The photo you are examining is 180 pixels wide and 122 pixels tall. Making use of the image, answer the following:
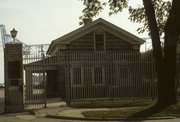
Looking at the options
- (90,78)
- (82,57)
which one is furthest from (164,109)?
(90,78)

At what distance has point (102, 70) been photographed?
2858 cm

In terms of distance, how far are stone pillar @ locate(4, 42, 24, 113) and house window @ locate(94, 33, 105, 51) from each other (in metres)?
10.9

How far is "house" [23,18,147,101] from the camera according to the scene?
931 inches

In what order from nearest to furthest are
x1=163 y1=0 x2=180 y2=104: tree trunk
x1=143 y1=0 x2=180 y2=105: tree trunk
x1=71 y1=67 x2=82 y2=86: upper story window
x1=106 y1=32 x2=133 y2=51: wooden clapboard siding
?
x1=163 y1=0 x2=180 y2=104: tree trunk
x1=143 y1=0 x2=180 y2=105: tree trunk
x1=71 y1=67 x2=82 y2=86: upper story window
x1=106 y1=32 x2=133 y2=51: wooden clapboard siding

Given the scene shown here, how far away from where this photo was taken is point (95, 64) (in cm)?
2514

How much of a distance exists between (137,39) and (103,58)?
321 inches

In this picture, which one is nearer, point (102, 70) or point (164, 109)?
point (164, 109)

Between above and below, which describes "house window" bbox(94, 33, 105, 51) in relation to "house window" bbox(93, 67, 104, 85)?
above

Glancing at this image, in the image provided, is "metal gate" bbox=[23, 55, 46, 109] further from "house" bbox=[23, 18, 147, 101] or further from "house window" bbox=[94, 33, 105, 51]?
"house window" bbox=[94, 33, 105, 51]

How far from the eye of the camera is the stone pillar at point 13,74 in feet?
69.2

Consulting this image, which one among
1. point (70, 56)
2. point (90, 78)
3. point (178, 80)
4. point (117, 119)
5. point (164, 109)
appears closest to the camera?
point (117, 119)

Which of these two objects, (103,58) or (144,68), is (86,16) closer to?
(103,58)

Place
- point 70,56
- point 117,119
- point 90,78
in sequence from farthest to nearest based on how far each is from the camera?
point 90,78
point 70,56
point 117,119

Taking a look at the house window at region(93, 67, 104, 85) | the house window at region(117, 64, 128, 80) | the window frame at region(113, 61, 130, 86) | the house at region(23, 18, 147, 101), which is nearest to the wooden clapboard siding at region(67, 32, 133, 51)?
the house at region(23, 18, 147, 101)
